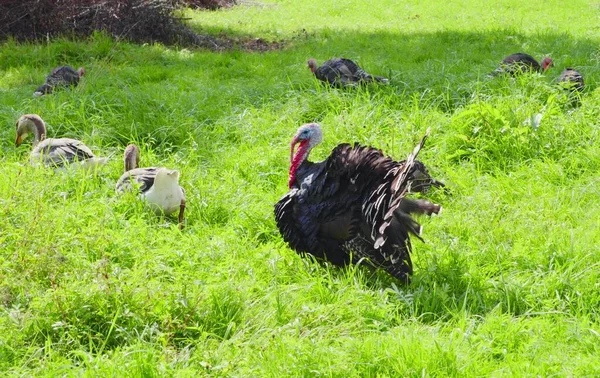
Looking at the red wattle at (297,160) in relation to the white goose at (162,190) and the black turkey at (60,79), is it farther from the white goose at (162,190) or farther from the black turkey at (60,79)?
the black turkey at (60,79)

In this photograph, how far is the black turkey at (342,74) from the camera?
7.77m

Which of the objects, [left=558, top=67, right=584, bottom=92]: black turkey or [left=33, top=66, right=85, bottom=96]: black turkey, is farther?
[left=33, top=66, right=85, bottom=96]: black turkey

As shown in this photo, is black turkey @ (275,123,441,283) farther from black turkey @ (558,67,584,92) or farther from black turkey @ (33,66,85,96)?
black turkey @ (33,66,85,96)

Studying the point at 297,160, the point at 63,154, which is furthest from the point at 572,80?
the point at 63,154

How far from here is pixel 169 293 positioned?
3.73 m

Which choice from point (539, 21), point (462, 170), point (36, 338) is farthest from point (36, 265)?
point (539, 21)

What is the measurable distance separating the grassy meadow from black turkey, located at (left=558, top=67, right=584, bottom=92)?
0.16 metres

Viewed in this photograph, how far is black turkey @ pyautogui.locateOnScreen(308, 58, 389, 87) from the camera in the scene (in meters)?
7.77

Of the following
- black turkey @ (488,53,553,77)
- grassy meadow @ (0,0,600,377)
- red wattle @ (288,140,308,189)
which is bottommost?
grassy meadow @ (0,0,600,377)

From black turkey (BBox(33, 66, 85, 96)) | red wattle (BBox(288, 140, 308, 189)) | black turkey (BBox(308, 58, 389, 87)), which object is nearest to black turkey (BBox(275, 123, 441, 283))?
red wattle (BBox(288, 140, 308, 189))

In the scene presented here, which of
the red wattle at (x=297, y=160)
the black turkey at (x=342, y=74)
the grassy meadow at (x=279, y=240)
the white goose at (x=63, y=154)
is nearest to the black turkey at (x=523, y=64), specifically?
the grassy meadow at (x=279, y=240)

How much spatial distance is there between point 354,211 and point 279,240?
29.8 inches

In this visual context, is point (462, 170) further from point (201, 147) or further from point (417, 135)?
point (201, 147)

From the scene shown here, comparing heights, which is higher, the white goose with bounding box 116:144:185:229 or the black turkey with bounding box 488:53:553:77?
the black turkey with bounding box 488:53:553:77
